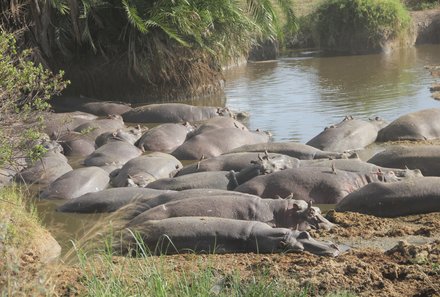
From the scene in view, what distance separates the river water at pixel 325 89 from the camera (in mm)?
15531

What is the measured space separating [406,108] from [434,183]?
7370 millimetres

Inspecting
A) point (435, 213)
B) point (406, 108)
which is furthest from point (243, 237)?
point (406, 108)

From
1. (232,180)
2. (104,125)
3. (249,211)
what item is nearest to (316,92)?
(104,125)

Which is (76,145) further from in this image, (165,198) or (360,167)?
(360,167)

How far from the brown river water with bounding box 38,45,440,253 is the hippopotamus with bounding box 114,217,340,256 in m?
1.06

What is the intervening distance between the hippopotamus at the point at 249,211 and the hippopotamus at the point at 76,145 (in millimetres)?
5095

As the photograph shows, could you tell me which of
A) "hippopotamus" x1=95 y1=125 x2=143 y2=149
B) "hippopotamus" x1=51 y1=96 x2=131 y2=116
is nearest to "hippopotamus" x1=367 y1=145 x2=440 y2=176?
"hippopotamus" x1=95 y1=125 x2=143 y2=149

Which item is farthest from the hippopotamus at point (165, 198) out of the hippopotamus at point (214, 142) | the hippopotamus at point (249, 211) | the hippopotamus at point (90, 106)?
the hippopotamus at point (90, 106)

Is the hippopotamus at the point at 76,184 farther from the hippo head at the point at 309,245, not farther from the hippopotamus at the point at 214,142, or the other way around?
the hippo head at the point at 309,245

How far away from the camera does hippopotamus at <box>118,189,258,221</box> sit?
28.9ft

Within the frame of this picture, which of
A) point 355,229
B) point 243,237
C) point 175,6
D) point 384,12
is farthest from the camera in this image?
point 384,12

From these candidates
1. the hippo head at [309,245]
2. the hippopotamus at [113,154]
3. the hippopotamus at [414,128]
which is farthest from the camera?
the hippopotamus at [414,128]

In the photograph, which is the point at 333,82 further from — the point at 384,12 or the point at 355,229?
the point at 355,229

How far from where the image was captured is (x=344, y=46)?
27.5 metres
